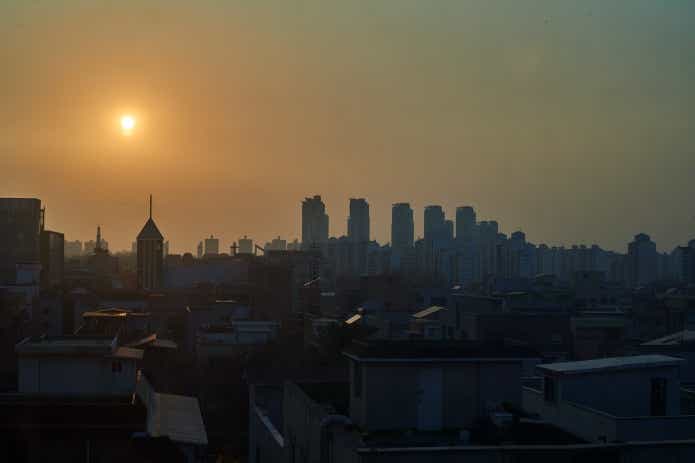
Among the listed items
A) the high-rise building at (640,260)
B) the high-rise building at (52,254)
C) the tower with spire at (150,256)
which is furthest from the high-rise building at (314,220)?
the tower with spire at (150,256)

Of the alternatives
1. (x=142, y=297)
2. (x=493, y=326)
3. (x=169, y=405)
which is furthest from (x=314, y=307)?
(x=169, y=405)

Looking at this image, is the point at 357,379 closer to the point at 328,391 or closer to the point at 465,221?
the point at 328,391

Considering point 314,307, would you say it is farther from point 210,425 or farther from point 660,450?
point 660,450

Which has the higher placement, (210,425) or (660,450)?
(660,450)

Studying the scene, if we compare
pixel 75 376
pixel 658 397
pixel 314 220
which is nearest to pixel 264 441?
pixel 75 376

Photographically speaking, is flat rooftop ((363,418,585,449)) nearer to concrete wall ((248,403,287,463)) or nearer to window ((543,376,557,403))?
window ((543,376,557,403))

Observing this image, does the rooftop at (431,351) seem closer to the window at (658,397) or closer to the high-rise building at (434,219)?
the window at (658,397)

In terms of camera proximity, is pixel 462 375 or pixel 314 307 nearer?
pixel 462 375
